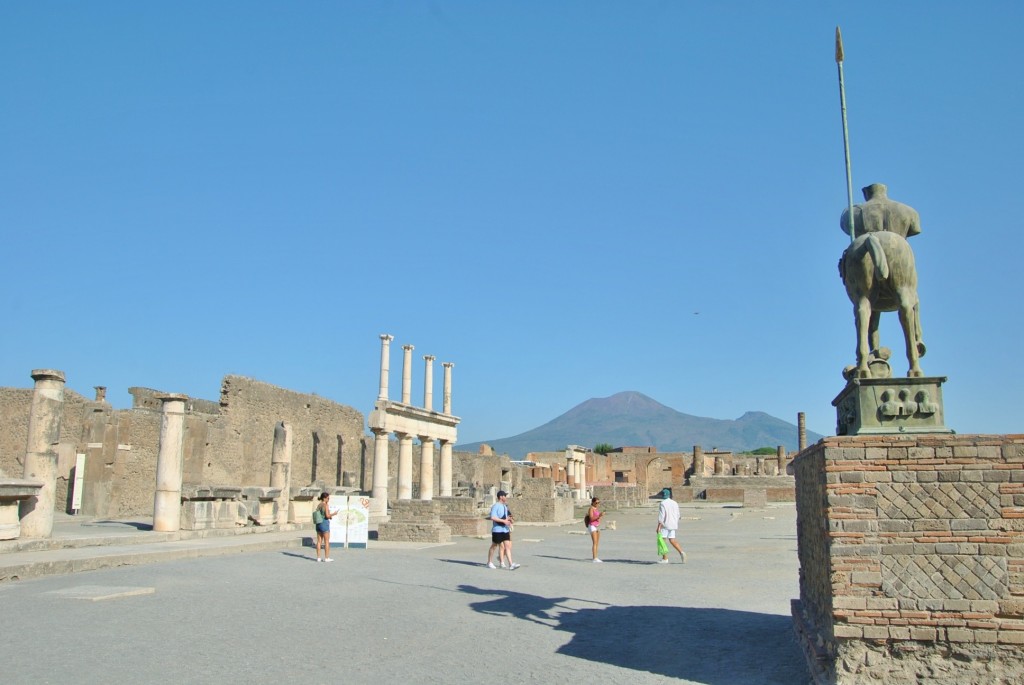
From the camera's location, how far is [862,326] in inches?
255

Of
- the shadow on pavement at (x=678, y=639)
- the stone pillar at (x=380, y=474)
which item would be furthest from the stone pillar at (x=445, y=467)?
the shadow on pavement at (x=678, y=639)

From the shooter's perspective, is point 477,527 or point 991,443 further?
point 477,527

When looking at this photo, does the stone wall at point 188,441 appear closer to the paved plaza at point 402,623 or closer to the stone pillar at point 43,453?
the stone pillar at point 43,453

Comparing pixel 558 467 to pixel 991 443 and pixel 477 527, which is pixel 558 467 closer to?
pixel 477 527

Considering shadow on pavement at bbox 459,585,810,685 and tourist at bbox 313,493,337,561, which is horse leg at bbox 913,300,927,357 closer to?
shadow on pavement at bbox 459,585,810,685

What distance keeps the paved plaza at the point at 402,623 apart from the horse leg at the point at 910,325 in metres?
2.51

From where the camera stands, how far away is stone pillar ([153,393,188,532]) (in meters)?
18.0

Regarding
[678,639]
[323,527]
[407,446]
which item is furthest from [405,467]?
[678,639]

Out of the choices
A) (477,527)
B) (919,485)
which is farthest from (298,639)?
(477,527)

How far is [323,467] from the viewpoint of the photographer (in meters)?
37.9

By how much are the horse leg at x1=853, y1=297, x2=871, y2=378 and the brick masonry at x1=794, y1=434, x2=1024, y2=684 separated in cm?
82

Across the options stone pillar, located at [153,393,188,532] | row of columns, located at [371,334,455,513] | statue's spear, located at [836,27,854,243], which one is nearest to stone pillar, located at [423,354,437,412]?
row of columns, located at [371,334,455,513]

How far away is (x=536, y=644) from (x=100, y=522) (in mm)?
19035

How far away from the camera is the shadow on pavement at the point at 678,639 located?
6602 millimetres
